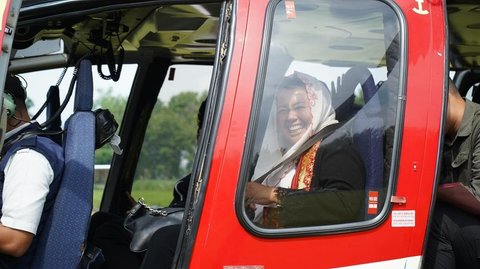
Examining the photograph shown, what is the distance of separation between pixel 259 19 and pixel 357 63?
479 millimetres

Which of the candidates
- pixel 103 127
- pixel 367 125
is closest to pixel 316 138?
pixel 367 125

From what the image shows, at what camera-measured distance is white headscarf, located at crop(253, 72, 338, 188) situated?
2.77m

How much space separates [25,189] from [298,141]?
3.41 feet

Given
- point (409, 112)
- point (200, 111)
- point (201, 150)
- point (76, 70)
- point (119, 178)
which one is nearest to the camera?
point (201, 150)

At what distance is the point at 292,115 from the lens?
290 cm

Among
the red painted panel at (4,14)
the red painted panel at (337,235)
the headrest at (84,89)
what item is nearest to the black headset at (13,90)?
the headrest at (84,89)

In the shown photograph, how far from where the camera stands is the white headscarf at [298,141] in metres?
2.77

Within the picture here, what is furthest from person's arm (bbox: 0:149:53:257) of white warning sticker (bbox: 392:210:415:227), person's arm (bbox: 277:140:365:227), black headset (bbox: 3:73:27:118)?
white warning sticker (bbox: 392:210:415:227)

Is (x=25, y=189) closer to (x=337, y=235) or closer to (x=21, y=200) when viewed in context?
(x=21, y=200)

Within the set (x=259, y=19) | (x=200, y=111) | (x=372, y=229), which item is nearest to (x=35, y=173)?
(x=259, y=19)

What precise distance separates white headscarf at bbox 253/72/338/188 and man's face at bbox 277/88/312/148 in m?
0.02

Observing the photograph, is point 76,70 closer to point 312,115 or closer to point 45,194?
point 45,194

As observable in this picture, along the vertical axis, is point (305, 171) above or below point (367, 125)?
below

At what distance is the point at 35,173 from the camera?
2805 millimetres
